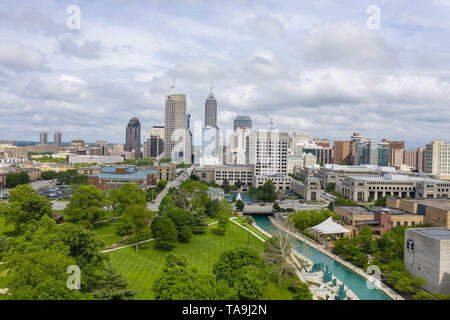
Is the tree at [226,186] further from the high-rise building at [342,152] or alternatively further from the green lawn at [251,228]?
the high-rise building at [342,152]

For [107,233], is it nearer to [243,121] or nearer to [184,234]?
[184,234]

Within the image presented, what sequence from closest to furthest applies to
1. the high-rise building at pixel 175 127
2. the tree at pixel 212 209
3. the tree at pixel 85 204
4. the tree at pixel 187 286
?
the tree at pixel 187 286
the tree at pixel 85 204
the tree at pixel 212 209
the high-rise building at pixel 175 127

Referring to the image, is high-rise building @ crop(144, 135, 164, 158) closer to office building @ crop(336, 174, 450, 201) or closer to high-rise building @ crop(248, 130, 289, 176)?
high-rise building @ crop(248, 130, 289, 176)

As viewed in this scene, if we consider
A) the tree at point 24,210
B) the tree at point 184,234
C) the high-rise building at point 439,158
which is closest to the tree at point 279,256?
the tree at point 184,234

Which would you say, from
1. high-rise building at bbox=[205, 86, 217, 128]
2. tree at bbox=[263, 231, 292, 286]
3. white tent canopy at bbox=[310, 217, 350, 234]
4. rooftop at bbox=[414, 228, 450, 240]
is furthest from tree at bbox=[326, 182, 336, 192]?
high-rise building at bbox=[205, 86, 217, 128]

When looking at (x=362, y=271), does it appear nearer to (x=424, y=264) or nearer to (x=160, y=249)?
(x=424, y=264)

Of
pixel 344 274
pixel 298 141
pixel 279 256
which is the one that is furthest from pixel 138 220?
pixel 298 141
